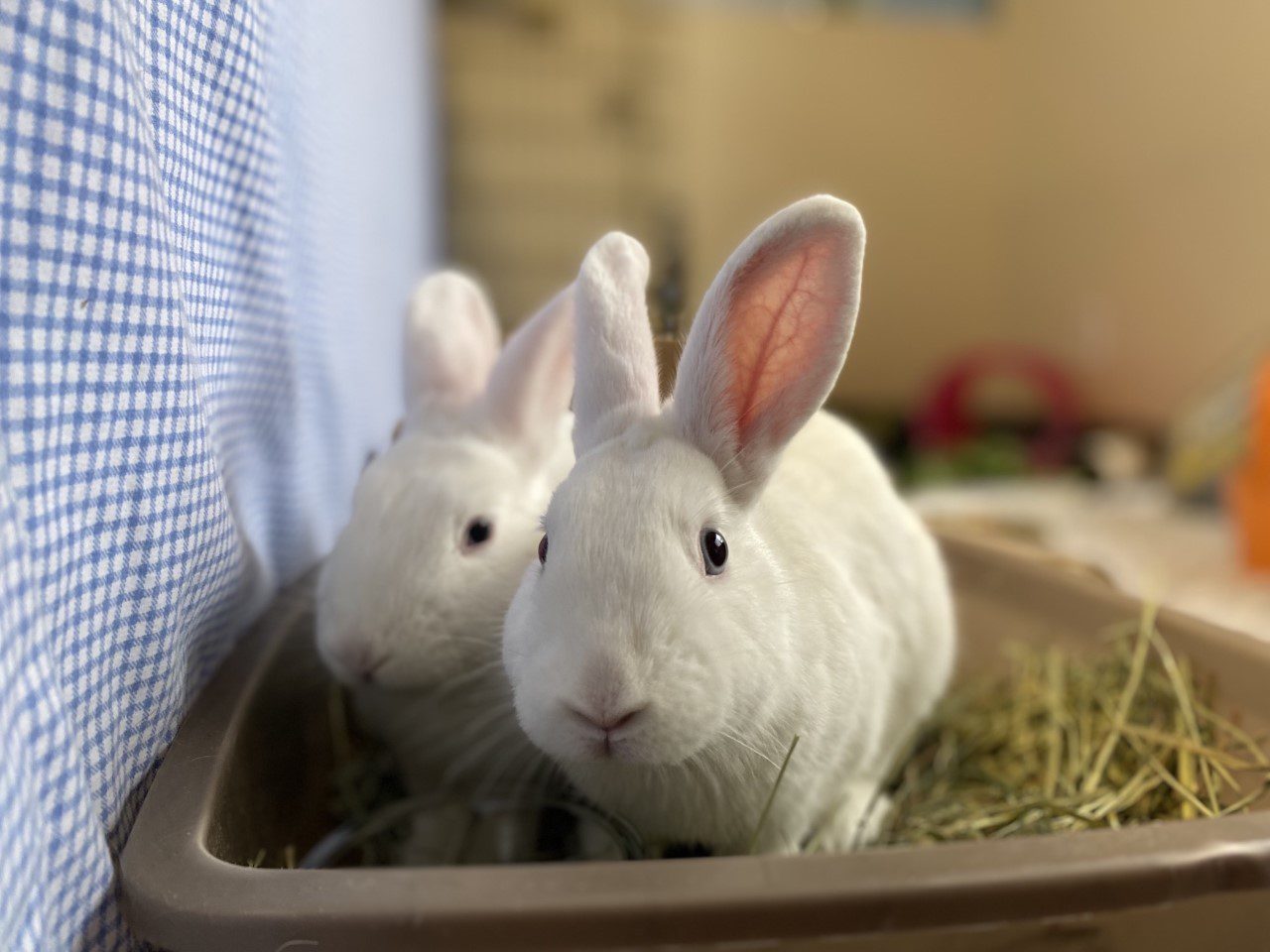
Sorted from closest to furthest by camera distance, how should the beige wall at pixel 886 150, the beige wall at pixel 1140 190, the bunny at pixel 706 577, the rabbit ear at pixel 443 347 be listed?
the bunny at pixel 706 577, the rabbit ear at pixel 443 347, the beige wall at pixel 1140 190, the beige wall at pixel 886 150

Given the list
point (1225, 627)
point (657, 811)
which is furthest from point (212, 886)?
Answer: point (1225, 627)

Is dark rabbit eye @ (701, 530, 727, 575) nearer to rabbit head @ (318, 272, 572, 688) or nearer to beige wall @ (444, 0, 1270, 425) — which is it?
rabbit head @ (318, 272, 572, 688)

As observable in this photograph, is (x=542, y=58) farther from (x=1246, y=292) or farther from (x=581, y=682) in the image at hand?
(x=581, y=682)

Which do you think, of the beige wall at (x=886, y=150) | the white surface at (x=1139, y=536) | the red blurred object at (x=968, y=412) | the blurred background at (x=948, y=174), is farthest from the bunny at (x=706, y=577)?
the red blurred object at (x=968, y=412)

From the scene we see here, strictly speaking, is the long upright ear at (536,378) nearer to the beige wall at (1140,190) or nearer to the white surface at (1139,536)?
the white surface at (1139,536)

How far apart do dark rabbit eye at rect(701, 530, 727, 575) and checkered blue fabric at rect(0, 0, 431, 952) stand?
0.35 metres

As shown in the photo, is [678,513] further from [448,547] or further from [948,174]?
[948,174]

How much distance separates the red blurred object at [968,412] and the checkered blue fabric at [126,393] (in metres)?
2.46

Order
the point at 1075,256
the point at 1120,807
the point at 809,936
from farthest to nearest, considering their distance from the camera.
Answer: the point at 1075,256
the point at 1120,807
the point at 809,936

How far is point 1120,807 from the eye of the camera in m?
0.83

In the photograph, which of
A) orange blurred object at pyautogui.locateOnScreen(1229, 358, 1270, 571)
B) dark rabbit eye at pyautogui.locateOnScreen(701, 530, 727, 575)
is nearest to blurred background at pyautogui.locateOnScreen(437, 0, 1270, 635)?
orange blurred object at pyautogui.locateOnScreen(1229, 358, 1270, 571)

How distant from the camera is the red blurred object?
3.08m

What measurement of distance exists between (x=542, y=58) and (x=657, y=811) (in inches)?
120

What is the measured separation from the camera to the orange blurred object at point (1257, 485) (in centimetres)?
166
